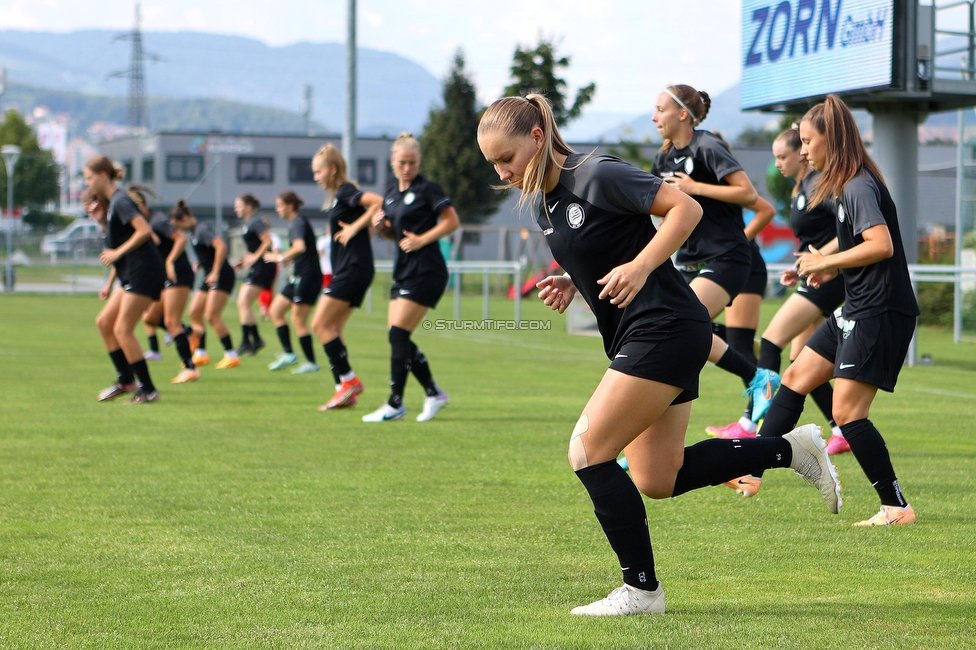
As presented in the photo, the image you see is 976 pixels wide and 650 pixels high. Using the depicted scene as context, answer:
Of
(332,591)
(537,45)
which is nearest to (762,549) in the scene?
(332,591)

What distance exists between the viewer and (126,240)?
9.98 meters

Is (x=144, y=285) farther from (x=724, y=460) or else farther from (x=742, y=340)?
(x=724, y=460)

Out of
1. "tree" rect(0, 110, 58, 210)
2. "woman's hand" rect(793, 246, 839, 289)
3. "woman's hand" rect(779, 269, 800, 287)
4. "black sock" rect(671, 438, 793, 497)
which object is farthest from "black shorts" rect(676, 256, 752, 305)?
"tree" rect(0, 110, 58, 210)

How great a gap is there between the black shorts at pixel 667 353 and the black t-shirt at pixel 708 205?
11.0 ft

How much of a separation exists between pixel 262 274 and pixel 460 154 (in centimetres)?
3461

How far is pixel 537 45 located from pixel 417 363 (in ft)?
96.5

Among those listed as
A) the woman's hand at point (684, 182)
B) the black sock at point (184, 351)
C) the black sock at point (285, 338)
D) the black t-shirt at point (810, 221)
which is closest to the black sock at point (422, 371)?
the woman's hand at point (684, 182)

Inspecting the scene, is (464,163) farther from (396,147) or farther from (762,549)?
(762,549)

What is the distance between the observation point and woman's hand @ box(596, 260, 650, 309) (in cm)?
358

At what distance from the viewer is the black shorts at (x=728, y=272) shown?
23.3ft

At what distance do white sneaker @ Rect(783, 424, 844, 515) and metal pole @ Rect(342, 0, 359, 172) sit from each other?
18433 millimetres

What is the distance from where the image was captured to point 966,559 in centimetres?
464

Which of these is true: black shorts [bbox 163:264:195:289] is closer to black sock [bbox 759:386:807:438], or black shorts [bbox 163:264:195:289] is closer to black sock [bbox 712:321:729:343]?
black sock [bbox 712:321:729:343]

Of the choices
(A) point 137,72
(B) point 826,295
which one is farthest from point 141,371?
(A) point 137,72
